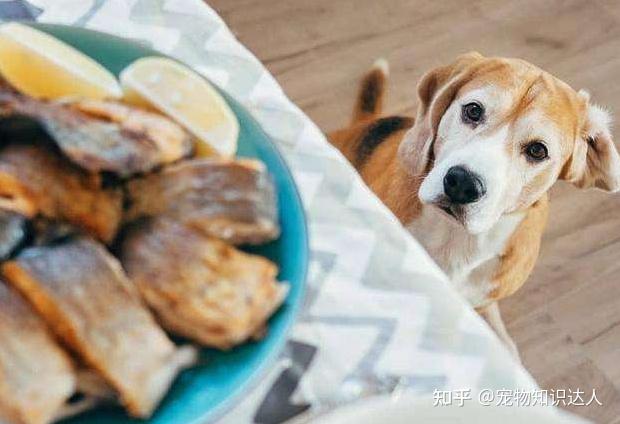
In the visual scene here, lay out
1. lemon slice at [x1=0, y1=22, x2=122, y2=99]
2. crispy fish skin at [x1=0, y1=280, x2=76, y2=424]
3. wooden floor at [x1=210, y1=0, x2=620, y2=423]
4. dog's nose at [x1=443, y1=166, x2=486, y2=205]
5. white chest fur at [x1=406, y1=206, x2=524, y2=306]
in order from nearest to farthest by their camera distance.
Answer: crispy fish skin at [x1=0, y1=280, x2=76, y2=424]
lemon slice at [x1=0, y1=22, x2=122, y2=99]
dog's nose at [x1=443, y1=166, x2=486, y2=205]
white chest fur at [x1=406, y1=206, x2=524, y2=306]
wooden floor at [x1=210, y1=0, x2=620, y2=423]

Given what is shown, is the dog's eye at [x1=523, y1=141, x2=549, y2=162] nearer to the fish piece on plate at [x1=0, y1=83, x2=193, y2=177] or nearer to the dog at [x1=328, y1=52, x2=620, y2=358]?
the dog at [x1=328, y1=52, x2=620, y2=358]

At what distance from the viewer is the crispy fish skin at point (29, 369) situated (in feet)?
1.63

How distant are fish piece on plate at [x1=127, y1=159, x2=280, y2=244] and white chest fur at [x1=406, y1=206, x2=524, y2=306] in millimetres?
529

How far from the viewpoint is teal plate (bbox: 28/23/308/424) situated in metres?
0.54

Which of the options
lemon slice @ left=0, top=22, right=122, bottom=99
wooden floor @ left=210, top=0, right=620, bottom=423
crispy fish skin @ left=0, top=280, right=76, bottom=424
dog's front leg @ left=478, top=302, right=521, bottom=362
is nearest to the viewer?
crispy fish skin @ left=0, top=280, right=76, bottom=424

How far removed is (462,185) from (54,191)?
517 millimetres

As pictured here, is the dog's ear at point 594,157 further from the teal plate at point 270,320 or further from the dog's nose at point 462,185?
the teal plate at point 270,320

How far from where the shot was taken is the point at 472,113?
1.02 m

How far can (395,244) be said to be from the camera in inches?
28.3

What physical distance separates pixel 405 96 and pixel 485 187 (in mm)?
769

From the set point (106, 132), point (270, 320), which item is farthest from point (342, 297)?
point (106, 132)

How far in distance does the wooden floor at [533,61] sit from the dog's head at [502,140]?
0.44 meters

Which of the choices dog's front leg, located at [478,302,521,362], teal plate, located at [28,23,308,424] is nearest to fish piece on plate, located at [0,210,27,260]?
teal plate, located at [28,23,308,424]

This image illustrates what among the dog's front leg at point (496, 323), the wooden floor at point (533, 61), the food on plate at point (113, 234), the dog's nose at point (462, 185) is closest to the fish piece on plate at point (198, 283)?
the food on plate at point (113, 234)
